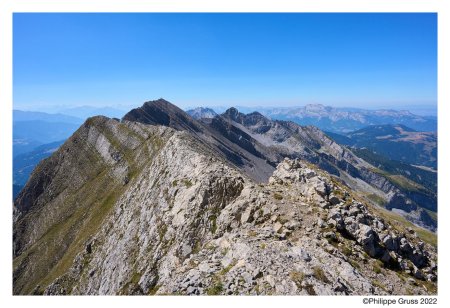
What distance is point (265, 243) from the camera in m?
24.5

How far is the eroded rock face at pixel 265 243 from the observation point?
69.6 ft

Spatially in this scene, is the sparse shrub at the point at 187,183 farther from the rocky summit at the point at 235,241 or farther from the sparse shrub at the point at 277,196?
the sparse shrub at the point at 277,196

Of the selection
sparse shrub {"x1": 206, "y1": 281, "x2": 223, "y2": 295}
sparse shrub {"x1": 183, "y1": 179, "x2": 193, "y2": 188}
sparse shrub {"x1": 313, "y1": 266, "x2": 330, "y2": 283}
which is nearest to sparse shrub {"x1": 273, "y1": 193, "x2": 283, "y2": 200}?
sparse shrub {"x1": 313, "y1": 266, "x2": 330, "y2": 283}

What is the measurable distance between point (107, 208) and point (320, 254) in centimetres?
7654

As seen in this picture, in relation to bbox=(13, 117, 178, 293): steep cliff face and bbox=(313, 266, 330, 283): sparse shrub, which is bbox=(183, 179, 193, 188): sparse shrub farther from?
bbox=(13, 117, 178, 293): steep cliff face

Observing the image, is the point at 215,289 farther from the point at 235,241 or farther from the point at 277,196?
the point at 277,196

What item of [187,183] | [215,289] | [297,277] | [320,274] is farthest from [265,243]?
[187,183]

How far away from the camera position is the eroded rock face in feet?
69.6

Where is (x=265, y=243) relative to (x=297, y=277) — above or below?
above

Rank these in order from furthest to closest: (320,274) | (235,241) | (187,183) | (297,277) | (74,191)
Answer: (74,191)
(187,183)
(235,241)
(320,274)
(297,277)

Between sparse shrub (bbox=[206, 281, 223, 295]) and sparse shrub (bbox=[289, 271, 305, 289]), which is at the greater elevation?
sparse shrub (bbox=[289, 271, 305, 289])

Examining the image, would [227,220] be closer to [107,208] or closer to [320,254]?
[320,254]

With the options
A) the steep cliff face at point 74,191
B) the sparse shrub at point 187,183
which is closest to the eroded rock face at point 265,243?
the sparse shrub at point 187,183
